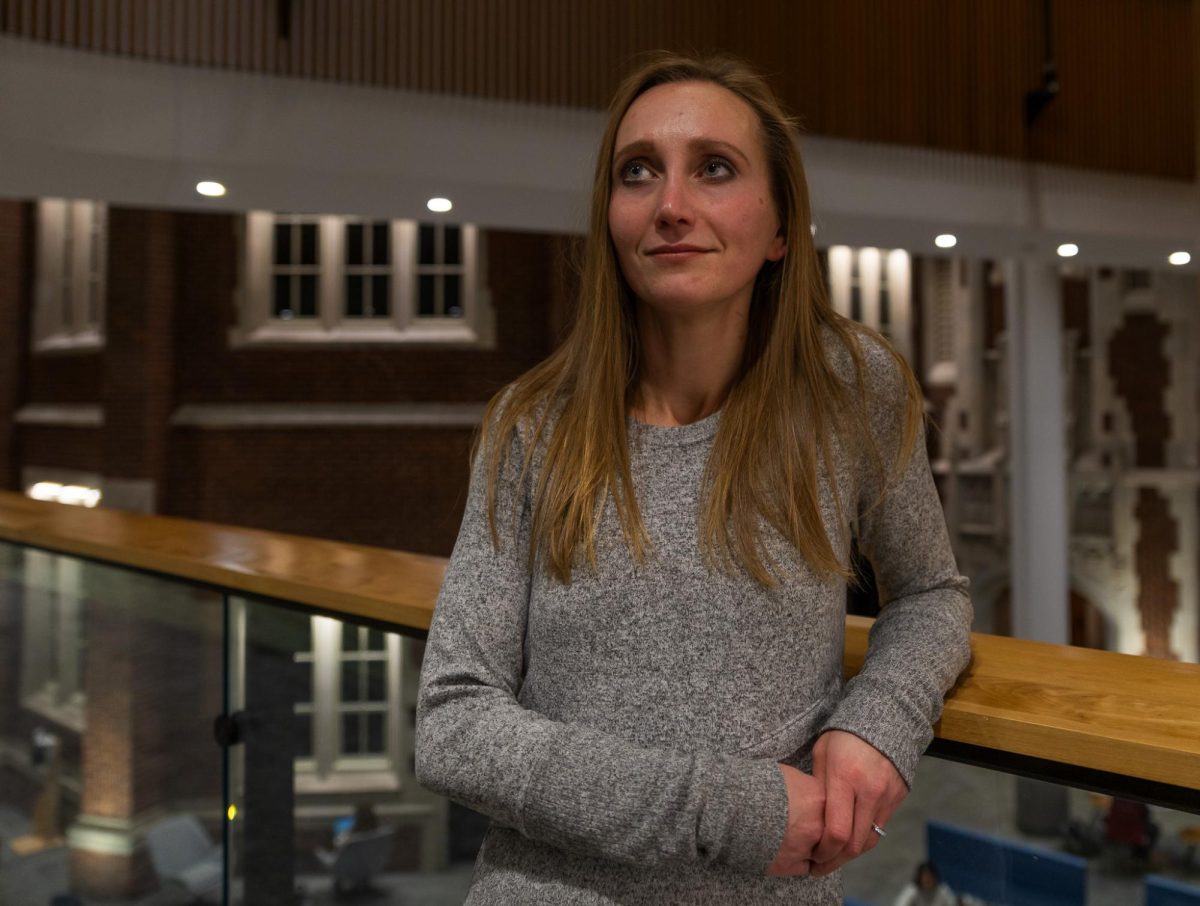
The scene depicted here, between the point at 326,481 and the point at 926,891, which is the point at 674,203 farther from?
the point at 326,481

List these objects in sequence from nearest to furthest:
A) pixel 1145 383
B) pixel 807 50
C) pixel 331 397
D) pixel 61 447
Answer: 1. pixel 807 50
2. pixel 331 397
3. pixel 61 447
4. pixel 1145 383

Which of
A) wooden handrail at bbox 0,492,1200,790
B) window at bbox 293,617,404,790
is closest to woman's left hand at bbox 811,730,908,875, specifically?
wooden handrail at bbox 0,492,1200,790

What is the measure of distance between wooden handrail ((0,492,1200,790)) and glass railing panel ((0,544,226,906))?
152mm

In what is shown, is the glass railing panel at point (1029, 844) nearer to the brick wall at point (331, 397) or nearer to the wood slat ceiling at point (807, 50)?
the wood slat ceiling at point (807, 50)

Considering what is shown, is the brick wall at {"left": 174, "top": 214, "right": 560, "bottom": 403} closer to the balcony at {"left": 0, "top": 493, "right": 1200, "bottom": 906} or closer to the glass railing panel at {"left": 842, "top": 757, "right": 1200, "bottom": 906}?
the balcony at {"left": 0, "top": 493, "right": 1200, "bottom": 906}

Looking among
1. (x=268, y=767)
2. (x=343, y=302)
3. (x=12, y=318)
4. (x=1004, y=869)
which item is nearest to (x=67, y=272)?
(x=12, y=318)

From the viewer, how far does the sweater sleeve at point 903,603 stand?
999mm

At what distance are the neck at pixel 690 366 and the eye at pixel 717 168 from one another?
138 mm

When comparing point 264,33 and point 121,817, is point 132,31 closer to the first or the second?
point 264,33

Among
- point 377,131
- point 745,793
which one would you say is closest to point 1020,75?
point 377,131

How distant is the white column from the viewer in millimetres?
8836

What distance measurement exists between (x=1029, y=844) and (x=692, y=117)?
0.82 meters

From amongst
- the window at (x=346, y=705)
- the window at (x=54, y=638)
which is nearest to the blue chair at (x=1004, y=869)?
the window at (x=346, y=705)

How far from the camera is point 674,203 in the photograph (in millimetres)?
1081
